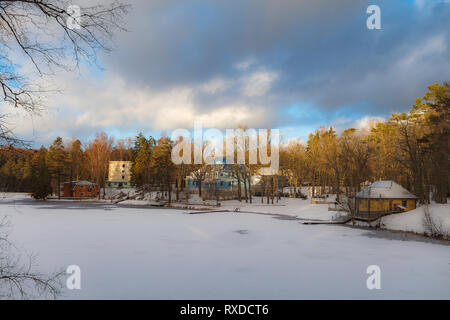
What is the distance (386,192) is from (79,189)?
53.5 m

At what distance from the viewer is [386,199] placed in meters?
24.2

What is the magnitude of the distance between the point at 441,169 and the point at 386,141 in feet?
51.4

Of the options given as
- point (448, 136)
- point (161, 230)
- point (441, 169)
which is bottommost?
point (161, 230)

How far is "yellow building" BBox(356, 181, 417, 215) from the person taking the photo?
78.8ft

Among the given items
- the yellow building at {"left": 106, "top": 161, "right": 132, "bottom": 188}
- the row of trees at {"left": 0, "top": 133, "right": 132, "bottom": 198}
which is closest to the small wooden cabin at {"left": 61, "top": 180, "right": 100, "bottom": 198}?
the row of trees at {"left": 0, "top": 133, "right": 132, "bottom": 198}

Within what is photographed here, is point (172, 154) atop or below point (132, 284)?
atop

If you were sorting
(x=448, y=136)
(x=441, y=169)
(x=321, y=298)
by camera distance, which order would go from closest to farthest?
(x=321, y=298) → (x=448, y=136) → (x=441, y=169)

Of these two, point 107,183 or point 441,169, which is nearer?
point 441,169

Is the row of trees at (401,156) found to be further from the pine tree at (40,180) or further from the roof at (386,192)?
the pine tree at (40,180)

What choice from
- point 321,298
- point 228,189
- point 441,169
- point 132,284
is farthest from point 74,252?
point 228,189

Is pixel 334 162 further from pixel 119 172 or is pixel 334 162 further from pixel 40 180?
pixel 40 180
